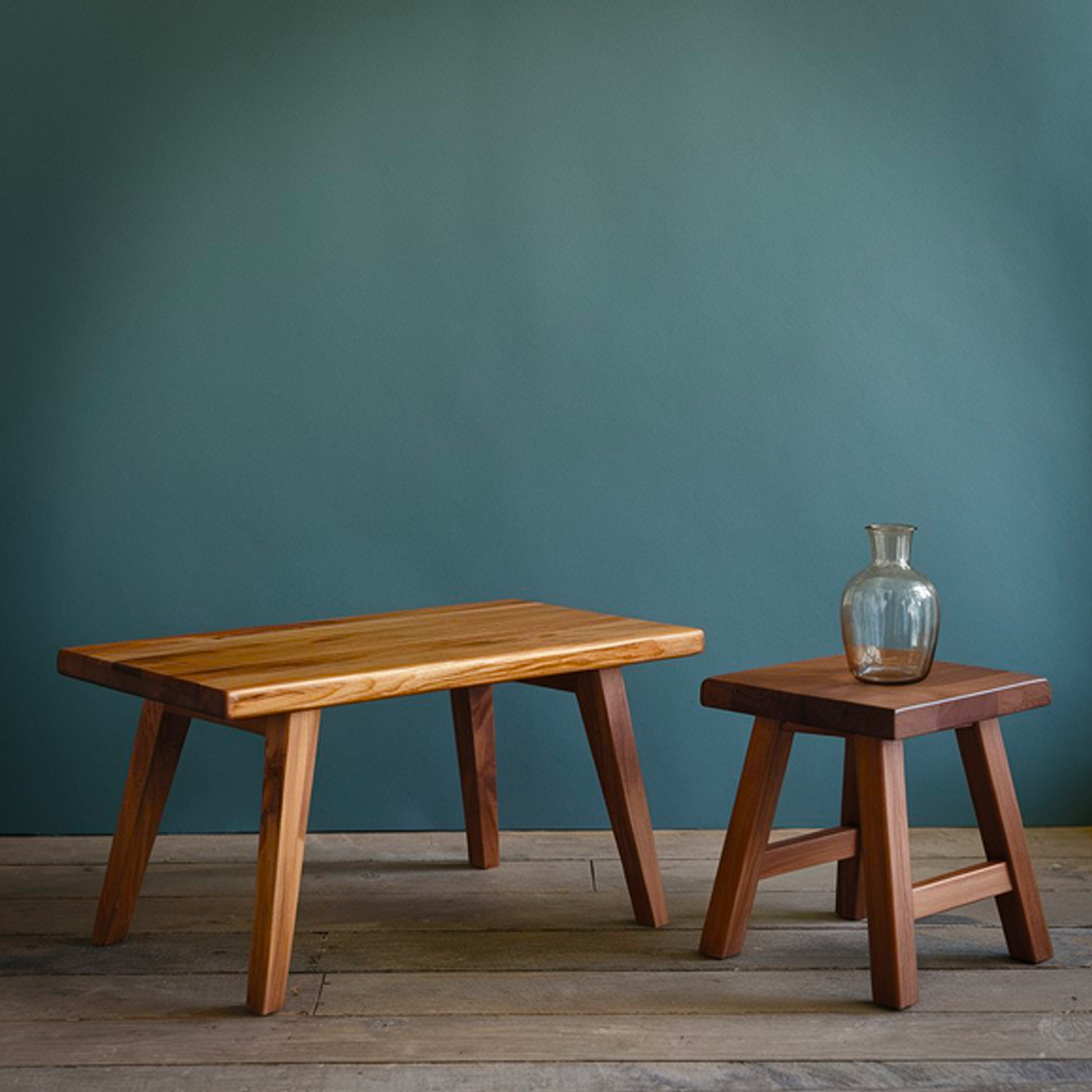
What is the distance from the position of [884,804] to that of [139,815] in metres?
1.12

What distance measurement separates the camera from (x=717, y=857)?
2873 millimetres

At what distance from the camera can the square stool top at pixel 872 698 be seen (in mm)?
2121

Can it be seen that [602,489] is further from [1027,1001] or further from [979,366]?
[1027,1001]

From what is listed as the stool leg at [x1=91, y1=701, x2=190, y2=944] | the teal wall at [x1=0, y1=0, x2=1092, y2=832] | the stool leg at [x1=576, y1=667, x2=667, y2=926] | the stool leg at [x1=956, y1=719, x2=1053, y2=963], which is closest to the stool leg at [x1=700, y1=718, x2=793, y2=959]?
the stool leg at [x1=576, y1=667, x2=667, y2=926]

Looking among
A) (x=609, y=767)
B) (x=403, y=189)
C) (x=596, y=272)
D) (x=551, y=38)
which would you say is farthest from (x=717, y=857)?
(x=551, y=38)

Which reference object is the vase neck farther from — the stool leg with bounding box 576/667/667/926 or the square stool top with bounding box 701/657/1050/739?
the stool leg with bounding box 576/667/667/926

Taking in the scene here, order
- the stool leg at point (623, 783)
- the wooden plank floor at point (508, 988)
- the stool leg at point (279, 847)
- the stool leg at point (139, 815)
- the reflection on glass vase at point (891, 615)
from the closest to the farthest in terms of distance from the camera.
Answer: the wooden plank floor at point (508, 988) → the stool leg at point (279, 847) → the reflection on glass vase at point (891, 615) → the stool leg at point (139, 815) → the stool leg at point (623, 783)

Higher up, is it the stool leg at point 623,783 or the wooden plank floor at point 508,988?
the stool leg at point 623,783

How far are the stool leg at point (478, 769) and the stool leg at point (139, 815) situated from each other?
58 cm

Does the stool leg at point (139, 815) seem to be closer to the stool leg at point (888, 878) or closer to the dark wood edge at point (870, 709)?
the dark wood edge at point (870, 709)

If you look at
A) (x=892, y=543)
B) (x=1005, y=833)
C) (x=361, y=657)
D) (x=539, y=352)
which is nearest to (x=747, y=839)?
(x=1005, y=833)

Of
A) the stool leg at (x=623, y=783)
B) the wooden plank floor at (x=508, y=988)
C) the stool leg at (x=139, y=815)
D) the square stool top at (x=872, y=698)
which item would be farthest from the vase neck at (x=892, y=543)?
the stool leg at (x=139, y=815)

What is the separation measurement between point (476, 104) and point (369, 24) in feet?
0.82

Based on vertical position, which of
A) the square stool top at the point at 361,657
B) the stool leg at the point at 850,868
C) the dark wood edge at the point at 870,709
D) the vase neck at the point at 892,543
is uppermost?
the vase neck at the point at 892,543
